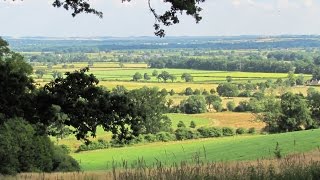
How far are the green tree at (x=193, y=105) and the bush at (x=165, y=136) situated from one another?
3329 centimetres

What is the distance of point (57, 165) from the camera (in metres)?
35.5

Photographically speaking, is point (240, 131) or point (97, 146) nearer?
point (97, 146)

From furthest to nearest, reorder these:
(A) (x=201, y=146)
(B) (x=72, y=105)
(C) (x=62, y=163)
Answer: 1. (A) (x=201, y=146)
2. (C) (x=62, y=163)
3. (B) (x=72, y=105)

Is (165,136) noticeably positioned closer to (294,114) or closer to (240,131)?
(240,131)

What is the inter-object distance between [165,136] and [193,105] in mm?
36366

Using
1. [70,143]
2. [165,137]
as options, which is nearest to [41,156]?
[70,143]

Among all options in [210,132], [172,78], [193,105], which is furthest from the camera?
[172,78]

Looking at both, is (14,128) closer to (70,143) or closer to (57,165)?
(57,165)

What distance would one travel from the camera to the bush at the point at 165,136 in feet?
251

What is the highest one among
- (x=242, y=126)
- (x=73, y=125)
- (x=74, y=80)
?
(x=74, y=80)

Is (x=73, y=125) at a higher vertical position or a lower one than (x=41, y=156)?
higher

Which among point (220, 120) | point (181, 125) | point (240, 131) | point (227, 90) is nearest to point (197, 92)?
point (227, 90)

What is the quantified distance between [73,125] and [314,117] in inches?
2820

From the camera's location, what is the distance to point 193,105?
11294 cm
